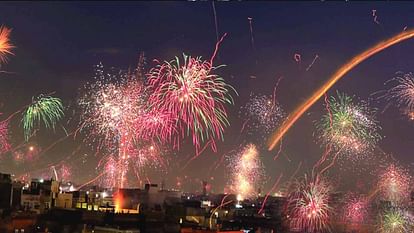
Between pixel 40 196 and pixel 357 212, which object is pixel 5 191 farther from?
pixel 357 212

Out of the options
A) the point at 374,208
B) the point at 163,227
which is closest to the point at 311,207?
the point at 163,227

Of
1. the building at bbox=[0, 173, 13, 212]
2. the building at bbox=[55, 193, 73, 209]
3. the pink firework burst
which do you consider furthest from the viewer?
the pink firework burst

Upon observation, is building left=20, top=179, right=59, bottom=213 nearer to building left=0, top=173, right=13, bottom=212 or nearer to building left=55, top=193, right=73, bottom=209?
building left=55, top=193, right=73, bottom=209

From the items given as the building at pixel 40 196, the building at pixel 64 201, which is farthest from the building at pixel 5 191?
the building at pixel 64 201

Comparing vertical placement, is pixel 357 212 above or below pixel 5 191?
below

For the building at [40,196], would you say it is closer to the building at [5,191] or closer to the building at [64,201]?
the building at [64,201]

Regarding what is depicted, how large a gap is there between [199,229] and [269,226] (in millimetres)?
34218

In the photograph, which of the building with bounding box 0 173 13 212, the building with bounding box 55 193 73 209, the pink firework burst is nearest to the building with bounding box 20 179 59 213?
the building with bounding box 55 193 73 209

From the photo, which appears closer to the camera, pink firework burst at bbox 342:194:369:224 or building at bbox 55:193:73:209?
building at bbox 55:193:73:209

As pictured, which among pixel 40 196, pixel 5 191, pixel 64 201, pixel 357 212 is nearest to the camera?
pixel 5 191

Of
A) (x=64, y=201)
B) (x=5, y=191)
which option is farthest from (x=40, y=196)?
(x=5, y=191)

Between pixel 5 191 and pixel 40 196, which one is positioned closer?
pixel 5 191

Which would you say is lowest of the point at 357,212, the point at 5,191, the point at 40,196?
the point at 357,212

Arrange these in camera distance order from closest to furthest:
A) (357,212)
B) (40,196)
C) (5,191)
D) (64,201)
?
(5,191) < (40,196) < (64,201) < (357,212)
